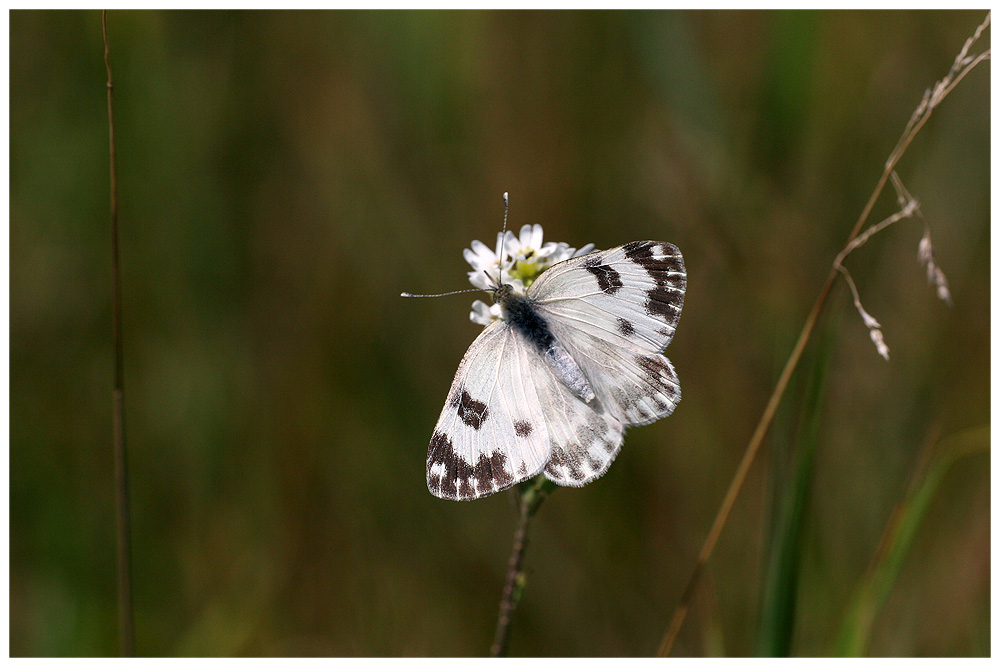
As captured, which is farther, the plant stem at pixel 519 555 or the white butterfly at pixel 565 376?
the white butterfly at pixel 565 376

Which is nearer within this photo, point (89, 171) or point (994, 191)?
point (994, 191)

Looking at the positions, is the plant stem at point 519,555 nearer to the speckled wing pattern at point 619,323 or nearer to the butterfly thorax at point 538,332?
the speckled wing pattern at point 619,323

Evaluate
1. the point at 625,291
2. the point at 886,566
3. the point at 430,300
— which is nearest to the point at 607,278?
the point at 625,291

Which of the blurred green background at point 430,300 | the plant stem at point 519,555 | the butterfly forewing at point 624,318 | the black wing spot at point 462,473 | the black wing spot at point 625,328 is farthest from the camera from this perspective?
the blurred green background at point 430,300

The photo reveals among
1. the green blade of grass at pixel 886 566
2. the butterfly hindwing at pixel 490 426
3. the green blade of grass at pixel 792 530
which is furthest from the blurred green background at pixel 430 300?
the butterfly hindwing at pixel 490 426

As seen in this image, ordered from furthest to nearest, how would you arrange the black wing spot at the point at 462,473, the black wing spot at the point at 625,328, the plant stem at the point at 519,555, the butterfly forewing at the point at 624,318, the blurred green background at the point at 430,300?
1. the blurred green background at the point at 430,300
2. the black wing spot at the point at 625,328
3. the butterfly forewing at the point at 624,318
4. the black wing spot at the point at 462,473
5. the plant stem at the point at 519,555

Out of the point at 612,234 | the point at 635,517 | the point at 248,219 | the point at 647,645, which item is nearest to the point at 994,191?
the point at 612,234

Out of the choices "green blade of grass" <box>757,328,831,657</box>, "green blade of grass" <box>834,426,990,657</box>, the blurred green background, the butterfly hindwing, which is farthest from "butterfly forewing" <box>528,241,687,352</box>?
the blurred green background
